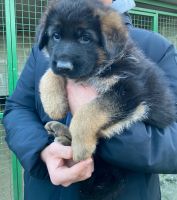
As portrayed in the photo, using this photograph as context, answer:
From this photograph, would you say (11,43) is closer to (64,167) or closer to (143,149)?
(64,167)

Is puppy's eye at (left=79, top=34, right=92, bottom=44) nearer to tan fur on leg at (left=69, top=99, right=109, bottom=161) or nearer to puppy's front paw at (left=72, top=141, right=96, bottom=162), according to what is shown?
tan fur on leg at (left=69, top=99, right=109, bottom=161)

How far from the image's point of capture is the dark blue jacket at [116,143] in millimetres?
1716

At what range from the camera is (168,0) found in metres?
5.82

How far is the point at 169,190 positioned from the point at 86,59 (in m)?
3.58

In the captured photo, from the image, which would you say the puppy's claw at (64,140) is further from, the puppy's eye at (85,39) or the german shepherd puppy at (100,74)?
the puppy's eye at (85,39)

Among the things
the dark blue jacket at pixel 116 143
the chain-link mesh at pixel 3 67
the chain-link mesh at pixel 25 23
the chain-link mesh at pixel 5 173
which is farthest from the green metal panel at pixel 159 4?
the dark blue jacket at pixel 116 143

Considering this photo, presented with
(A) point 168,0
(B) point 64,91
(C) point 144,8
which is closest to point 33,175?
(B) point 64,91

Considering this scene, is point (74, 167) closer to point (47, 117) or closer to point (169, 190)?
point (47, 117)

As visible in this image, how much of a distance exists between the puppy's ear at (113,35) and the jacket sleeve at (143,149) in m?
0.36

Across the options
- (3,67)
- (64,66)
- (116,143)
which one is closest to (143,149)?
(116,143)

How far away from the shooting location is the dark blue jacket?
1716 millimetres

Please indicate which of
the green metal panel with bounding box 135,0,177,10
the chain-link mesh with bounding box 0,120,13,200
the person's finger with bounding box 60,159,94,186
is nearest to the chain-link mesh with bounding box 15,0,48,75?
the chain-link mesh with bounding box 0,120,13,200

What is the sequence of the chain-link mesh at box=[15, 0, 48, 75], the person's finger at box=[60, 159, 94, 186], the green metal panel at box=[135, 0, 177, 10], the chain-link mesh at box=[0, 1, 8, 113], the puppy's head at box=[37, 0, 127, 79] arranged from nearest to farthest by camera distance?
the person's finger at box=[60, 159, 94, 186]
the puppy's head at box=[37, 0, 127, 79]
the chain-link mesh at box=[0, 1, 8, 113]
the chain-link mesh at box=[15, 0, 48, 75]
the green metal panel at box=[135, 0, 177, 10]

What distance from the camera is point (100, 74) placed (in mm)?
1841
